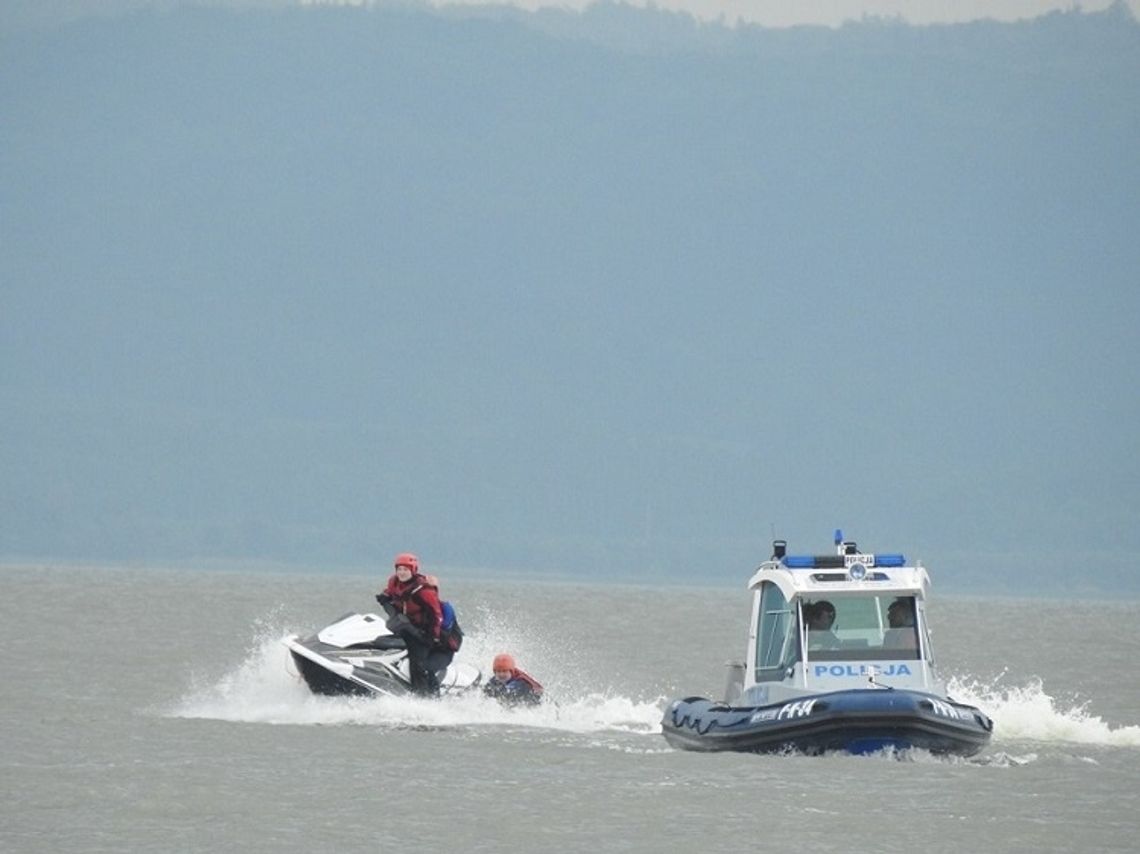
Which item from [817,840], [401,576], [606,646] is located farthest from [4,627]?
[817,840]

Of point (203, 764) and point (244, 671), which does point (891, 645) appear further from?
point (244, 671)

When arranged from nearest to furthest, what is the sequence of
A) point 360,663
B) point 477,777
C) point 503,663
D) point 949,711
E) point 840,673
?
point 477,777 < point 949,711 < point 840,673 < point 360,663 < point 503,663

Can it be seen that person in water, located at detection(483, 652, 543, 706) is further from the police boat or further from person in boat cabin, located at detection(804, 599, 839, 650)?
person in boat cabin, located at detection(804, 599, 839, 650)

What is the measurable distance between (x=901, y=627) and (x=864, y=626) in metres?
0.39

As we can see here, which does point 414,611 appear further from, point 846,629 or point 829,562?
point 846,629

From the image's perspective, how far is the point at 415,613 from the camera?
32.6 m

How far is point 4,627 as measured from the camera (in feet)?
196

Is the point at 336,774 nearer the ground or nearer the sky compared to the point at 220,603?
nearer the ground

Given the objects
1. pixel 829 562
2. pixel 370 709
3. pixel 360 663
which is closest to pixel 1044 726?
pixel 829 562

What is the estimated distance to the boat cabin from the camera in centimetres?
2859

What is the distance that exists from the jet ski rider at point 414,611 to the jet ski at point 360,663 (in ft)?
0.62

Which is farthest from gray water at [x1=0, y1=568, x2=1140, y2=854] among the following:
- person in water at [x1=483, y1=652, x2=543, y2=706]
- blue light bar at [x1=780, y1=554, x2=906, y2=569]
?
blue light bar at [x1=780, y1=554, x2=906, y2=569]

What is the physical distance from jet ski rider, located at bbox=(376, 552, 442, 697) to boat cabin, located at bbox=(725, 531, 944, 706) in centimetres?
472

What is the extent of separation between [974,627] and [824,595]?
202 feet
